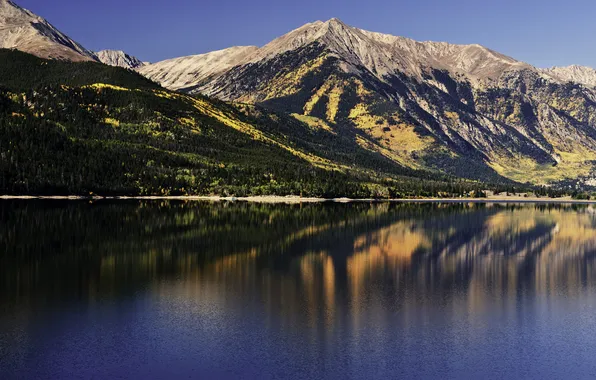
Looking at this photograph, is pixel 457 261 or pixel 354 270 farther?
pixel 457 261

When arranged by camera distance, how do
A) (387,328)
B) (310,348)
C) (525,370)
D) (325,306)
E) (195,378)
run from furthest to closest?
(325,306) < (387,328) < (310,348) < (525,370) < (195,378)

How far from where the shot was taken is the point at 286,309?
8100 cm

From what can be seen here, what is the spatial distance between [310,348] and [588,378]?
2384 centimetres

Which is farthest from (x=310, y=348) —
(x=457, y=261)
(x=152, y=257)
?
(x=457, y=261)

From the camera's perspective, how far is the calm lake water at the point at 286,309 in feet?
199

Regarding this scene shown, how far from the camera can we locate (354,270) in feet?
375

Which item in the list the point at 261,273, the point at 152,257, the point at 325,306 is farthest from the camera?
the point at 152,257

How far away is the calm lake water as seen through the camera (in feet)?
199

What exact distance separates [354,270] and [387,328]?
4202 cm

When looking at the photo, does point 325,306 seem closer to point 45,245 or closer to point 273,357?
point 273,357

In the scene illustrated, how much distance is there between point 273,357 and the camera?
203ft

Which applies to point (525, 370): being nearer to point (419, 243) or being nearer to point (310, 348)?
point (310, 348)

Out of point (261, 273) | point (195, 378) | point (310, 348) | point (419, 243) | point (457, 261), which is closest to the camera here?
point (195, 378)

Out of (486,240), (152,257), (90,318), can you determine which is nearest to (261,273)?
(152,257)
